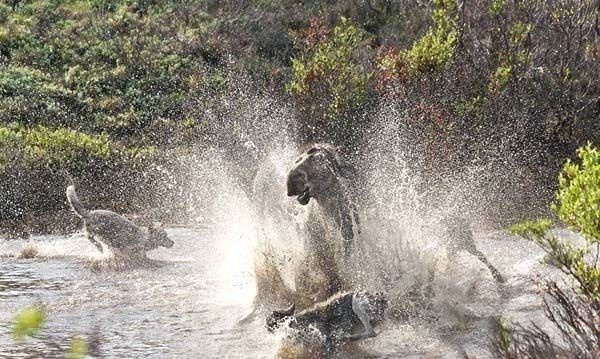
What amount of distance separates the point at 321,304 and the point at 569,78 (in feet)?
54.2

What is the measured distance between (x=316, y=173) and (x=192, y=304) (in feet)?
7.38

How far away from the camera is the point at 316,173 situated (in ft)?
26.2

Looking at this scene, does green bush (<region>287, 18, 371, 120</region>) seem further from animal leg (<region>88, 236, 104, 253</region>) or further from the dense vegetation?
animal leg (<region>88, 236, 104, 253</region>)

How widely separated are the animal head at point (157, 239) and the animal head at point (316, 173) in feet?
17.3

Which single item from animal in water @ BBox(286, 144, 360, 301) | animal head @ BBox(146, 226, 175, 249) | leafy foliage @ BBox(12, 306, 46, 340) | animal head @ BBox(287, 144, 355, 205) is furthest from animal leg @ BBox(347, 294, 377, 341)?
animal head @ BBox(146, 226, 175, 249)

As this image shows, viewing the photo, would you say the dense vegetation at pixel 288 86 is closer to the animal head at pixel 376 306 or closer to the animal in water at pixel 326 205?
the animal in water at pixel 326 205

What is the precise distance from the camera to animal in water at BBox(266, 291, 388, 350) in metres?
6.91

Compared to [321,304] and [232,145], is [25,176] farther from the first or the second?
[321,304]

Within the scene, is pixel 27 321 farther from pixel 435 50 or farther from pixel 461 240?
pixel 435 50

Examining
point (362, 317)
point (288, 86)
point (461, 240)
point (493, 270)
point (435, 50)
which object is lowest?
point (362, 317)

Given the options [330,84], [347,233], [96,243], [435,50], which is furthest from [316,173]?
[330,84]

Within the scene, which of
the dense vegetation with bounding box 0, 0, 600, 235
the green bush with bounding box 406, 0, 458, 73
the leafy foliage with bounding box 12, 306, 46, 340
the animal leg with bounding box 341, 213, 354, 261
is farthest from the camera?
the dense vegetation with bounding box 0, 0, 600, 235

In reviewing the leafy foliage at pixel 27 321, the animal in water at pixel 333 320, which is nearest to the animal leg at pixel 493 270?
the animal in water at pixel 333 320

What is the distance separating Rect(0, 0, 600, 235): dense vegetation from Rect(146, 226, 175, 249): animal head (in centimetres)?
547
